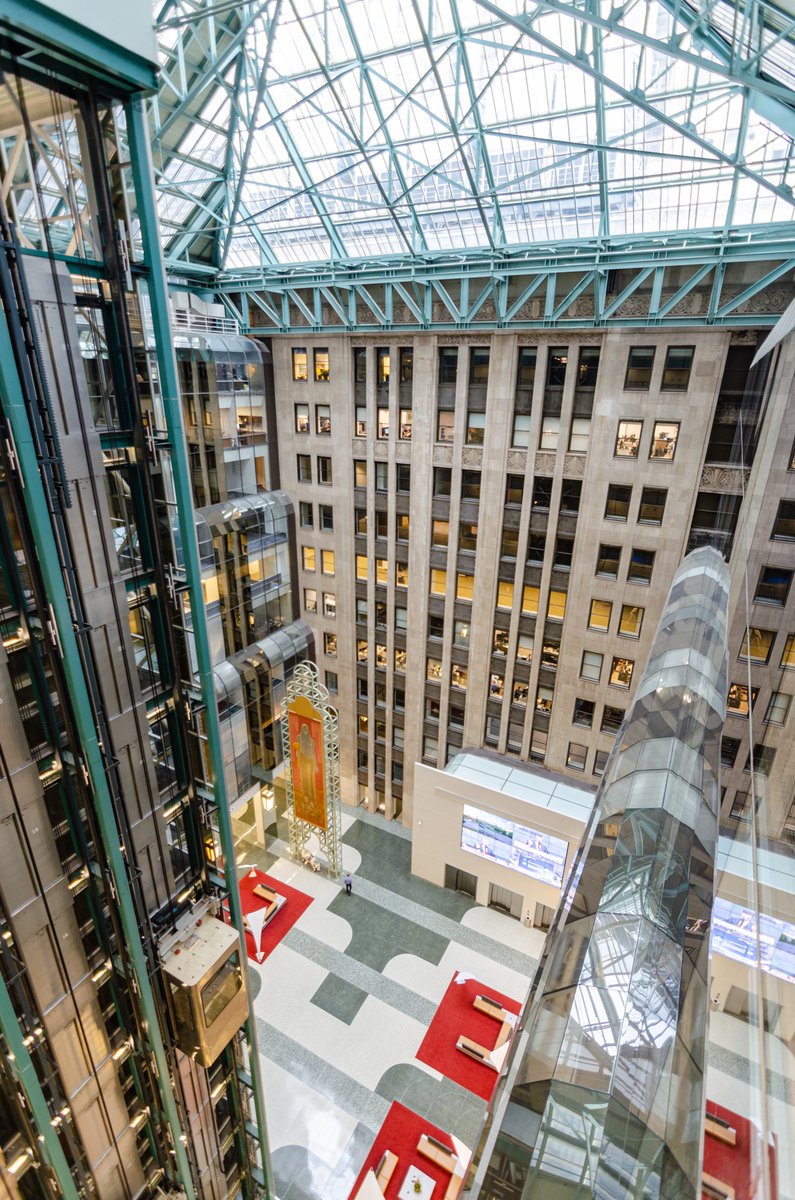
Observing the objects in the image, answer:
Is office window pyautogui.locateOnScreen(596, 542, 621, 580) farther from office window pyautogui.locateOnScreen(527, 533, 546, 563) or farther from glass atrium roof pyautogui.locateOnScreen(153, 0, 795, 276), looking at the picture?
glass atrium roof pyautogui.locateOnScreen(153, 0, 795, 276)

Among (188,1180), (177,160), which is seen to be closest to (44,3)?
(188,1180)

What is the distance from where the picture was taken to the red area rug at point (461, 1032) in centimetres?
2064

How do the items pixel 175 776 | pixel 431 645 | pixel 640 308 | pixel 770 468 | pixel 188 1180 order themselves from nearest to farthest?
pixel 770 468 → pixel 175 776 → pixel 188 1180 → pixel 640 308 → pixel 431 645

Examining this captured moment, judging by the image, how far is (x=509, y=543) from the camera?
26.0 m

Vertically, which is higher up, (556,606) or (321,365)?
(321,365)

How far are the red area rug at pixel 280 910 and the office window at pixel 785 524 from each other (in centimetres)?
2327

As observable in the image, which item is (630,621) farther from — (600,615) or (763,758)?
(763,758)

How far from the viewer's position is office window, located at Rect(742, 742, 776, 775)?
344 centimetres

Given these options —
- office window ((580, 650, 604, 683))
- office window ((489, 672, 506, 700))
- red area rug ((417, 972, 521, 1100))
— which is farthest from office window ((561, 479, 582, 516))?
red area rug ((417, 972, 521, 1100))

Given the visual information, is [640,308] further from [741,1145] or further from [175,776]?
[741,1145]

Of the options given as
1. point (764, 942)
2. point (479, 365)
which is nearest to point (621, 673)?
point (479, 365)

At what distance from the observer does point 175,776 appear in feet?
35.0

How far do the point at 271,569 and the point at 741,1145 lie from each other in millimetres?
29110

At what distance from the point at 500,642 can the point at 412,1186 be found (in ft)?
60.6
